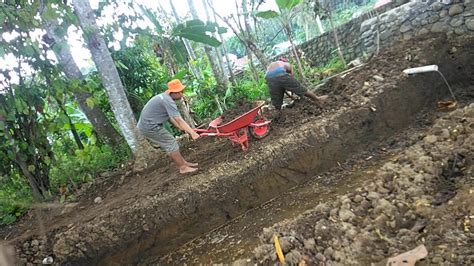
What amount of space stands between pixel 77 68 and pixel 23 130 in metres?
1.64

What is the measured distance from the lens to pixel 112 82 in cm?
607

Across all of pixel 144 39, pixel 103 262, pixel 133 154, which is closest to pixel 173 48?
pixel 144 39

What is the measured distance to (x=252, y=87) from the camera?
→ 8648 mm

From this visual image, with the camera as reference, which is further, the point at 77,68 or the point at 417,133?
the point at 77,68

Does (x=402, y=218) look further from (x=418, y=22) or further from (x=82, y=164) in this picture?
(x=82, y=164)

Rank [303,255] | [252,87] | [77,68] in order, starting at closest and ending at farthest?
[303,255] → [77,68] → [252,87]

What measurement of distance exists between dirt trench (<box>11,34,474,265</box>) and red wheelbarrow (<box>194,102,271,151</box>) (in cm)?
23

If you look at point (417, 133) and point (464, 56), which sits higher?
point (464, 56)

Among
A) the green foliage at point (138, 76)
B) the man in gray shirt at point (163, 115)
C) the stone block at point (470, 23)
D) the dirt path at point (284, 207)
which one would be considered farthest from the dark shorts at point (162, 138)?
the stone block at point (470, 23)

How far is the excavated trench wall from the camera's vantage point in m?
5.19

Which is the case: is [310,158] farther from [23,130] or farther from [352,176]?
[23,130]

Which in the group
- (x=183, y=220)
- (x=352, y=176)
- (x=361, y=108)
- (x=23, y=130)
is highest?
(x=23, y=130)

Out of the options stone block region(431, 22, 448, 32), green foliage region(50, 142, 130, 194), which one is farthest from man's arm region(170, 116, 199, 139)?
stone block region(431, 22, 448, 32)

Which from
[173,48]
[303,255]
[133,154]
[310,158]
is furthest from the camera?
[173,48]
